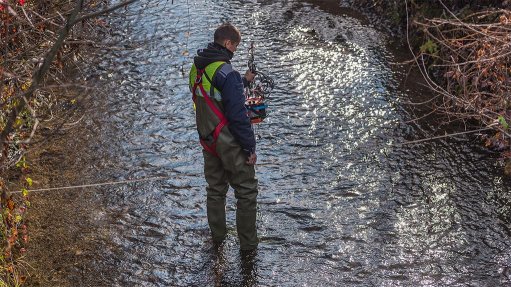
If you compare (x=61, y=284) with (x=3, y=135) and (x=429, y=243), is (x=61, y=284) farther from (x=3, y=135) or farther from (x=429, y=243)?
(x=429, y=243)

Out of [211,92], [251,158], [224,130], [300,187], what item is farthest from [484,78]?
[211,92]

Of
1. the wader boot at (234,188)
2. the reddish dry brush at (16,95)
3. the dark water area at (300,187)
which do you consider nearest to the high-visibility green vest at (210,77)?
the wader boot at (234,188)

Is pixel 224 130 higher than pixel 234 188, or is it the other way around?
pixel 224 130

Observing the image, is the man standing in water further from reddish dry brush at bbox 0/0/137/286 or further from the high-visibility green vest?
reddish dry brush at bbox 0/0/137/286

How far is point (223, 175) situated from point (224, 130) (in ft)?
1.82

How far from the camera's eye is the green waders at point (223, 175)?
5.45 metres

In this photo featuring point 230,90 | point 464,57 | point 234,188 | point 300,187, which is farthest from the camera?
point 464,57

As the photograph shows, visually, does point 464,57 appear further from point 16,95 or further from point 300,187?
point 16,95

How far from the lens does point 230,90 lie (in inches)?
207

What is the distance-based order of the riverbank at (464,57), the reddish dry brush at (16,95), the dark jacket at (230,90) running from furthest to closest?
the riverbank at (464,57)
the dark jacket at (230,90)
the reddish dry brush at (16,95)

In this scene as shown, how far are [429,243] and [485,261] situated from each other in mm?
530

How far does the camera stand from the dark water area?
227 inches

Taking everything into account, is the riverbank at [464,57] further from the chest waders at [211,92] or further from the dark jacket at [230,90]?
the chest waders at [211,92]

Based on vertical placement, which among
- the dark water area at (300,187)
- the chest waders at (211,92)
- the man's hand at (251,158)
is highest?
the chest waders at (211,92)
